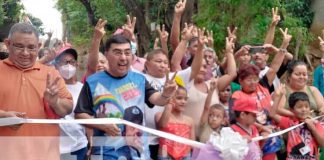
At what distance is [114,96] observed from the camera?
4.71 metres

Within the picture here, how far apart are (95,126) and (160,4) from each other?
1251 cm

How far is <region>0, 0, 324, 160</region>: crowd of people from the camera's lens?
14.2 feet

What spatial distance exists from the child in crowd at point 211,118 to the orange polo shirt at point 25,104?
1.72m

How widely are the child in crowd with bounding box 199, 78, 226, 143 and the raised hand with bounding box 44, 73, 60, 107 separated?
1.89 m

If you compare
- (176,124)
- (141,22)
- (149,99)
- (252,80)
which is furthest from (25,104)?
(141,22)

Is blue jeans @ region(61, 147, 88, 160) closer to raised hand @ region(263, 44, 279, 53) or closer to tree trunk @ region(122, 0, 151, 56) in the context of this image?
raised hand @ region(263, 44, 279, 53)

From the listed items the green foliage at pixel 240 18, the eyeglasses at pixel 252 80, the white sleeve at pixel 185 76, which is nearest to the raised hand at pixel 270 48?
the eyeglasses at pixel 252 80

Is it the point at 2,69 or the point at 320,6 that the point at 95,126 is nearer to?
the point at 2,69

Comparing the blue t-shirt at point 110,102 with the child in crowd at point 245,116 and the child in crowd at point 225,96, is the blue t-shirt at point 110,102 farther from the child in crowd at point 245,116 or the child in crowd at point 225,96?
the child in crowd at point 225,96

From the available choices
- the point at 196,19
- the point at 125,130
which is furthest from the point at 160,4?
the point at 125,130

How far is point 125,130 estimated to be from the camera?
15.4 feet

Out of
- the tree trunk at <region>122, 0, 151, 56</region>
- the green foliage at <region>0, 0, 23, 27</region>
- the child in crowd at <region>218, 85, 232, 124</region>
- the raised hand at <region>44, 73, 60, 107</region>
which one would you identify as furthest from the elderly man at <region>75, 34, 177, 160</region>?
the green foliage at <region>0, 0, 23, 27</region>

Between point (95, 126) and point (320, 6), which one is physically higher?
point (320, 6)

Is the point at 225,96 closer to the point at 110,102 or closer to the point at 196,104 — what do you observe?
the point at 196,104
